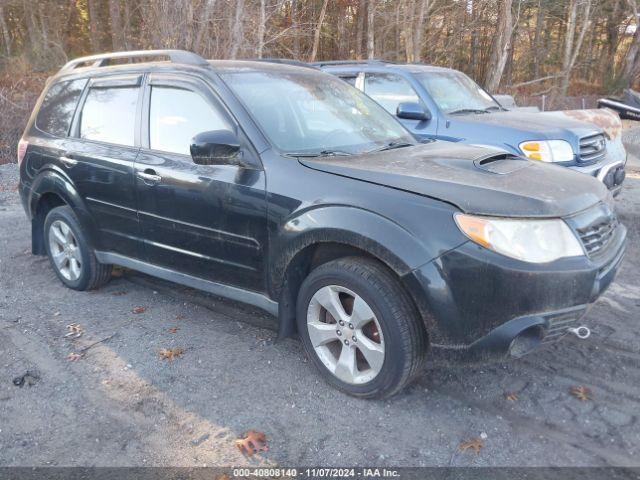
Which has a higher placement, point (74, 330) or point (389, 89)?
point (389, 89)

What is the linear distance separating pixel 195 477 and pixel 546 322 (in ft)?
6.06

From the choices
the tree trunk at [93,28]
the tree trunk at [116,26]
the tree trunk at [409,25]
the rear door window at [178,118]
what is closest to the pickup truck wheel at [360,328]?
the rear door window at [178,118]

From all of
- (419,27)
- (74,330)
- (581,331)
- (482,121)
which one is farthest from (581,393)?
(419,27)

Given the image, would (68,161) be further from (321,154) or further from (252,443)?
(252,443)

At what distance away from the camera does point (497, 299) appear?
2793 millimetres

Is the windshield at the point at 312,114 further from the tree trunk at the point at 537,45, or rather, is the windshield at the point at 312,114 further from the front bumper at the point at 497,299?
the tree trunk at the point at 537,45

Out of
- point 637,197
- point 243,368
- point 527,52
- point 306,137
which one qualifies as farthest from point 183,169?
point 527,52

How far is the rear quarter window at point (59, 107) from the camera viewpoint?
4836 millimetres

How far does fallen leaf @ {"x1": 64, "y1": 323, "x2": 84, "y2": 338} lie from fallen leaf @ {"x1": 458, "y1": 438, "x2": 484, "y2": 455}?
2.82m

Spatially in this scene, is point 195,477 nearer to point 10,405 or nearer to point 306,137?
point 10,405

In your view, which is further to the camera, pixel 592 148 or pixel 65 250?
pixel 592 148

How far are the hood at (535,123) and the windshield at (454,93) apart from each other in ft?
0.96

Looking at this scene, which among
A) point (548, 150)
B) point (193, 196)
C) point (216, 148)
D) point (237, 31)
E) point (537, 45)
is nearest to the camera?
point (216, 148)

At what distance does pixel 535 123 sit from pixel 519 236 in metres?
4.29
